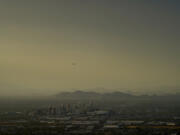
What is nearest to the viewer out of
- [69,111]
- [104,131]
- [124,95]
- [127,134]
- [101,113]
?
[127,134]

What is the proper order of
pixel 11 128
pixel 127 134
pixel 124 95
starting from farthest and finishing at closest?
1. pixel 124 95
2. pixel 11 128
3. pixel 127 134

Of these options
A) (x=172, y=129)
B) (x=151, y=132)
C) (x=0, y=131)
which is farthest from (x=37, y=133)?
(x=172, y=129)

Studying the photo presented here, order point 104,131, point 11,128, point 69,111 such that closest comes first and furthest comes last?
point 104,131 → point 11,128 → point 69,111

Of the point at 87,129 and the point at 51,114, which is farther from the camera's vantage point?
the point at 51,114

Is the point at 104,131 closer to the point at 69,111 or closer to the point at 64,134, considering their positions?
the point at 64,134

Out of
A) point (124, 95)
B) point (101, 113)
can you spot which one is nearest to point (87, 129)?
point (101, 113)

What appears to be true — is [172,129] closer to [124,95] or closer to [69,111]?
[69,111]

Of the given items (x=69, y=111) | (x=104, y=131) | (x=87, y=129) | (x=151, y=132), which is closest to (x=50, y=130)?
(x=87, y=129)

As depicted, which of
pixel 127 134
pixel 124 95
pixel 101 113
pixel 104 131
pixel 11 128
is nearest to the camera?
pixel 127 134

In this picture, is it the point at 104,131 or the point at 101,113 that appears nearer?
the point at 104,131
